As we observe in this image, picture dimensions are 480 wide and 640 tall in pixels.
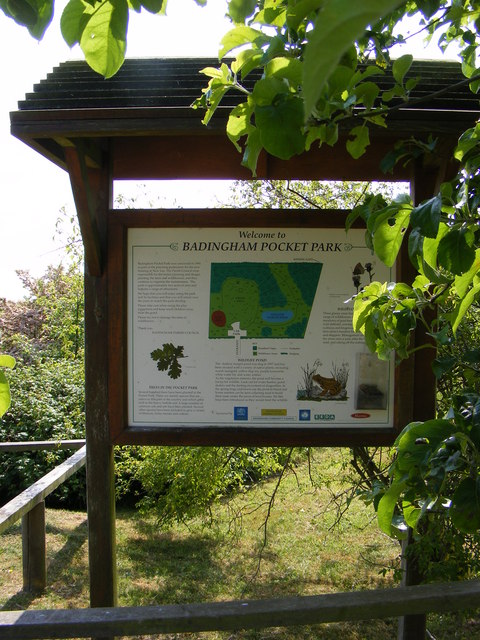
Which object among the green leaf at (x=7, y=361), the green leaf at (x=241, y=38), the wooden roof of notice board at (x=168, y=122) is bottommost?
the green leaf at (x=7, y=361)

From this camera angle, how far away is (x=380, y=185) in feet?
19.0

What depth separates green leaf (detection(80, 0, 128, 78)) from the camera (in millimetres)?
999

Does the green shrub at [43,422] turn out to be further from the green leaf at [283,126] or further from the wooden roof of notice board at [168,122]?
the green leaf at [283,126]

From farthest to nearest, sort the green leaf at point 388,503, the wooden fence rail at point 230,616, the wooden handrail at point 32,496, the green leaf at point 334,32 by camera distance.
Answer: the wooden handrail at point 32,496 < the wooden fence rail at point 230,616 < the green leaf at point 388,503 < the green leaf at point 334,32

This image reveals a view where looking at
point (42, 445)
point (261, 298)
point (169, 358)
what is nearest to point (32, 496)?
point (42, 445)

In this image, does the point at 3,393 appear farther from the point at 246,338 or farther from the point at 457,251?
the point at 246,338

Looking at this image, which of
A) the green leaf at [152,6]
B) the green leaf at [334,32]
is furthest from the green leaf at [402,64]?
the green leaf at [334,32]

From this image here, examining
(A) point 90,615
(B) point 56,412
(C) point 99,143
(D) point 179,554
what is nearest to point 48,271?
(B) point 56,412

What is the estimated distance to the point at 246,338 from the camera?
9.65 feet

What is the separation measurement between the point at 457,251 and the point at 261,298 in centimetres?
168

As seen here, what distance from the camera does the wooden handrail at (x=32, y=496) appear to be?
3702mm

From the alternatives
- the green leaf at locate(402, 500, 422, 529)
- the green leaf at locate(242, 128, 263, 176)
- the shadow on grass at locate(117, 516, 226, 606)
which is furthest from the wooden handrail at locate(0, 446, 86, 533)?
the green leaf at locate(242, 128, 263, 176)

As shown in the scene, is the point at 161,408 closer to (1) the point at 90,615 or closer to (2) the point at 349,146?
(1) the point at 90,615

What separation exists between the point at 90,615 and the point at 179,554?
12.8ft
